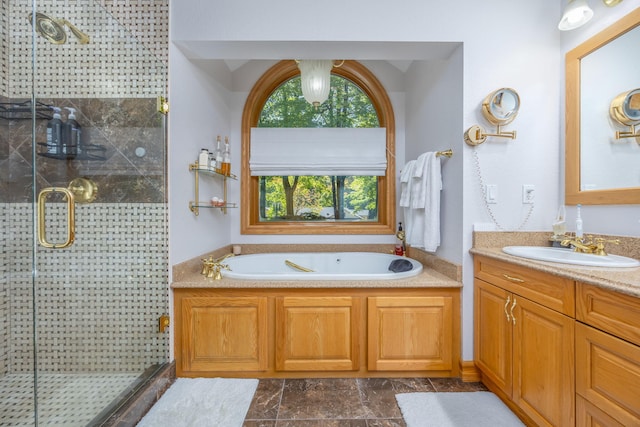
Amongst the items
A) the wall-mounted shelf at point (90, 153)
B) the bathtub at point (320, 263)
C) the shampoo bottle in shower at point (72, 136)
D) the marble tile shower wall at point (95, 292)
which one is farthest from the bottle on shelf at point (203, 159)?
the bathtub at point (320, 263)

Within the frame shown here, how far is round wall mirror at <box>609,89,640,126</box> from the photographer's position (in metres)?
1.41

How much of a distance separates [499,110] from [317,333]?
1815 millimetres

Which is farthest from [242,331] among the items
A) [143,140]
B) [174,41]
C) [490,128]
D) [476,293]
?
[490,128]

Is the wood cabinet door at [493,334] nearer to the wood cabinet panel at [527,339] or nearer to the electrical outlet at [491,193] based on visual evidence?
the wood cabinet panel at [527,339]

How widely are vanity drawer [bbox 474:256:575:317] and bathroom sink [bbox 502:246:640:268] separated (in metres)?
0.09

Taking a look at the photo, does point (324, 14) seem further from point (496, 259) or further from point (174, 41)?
point (496, 259)

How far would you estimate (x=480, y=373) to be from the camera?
1.76 metres

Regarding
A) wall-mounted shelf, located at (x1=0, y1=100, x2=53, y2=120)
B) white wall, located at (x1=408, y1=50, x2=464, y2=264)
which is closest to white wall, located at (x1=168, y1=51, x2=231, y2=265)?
wall-mounted shelf, located at (x1=0, y1=100, x2=53, y2=120)

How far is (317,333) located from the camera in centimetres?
176

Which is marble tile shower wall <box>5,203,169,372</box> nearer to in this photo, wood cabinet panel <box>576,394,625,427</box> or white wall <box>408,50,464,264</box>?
white wall <box>408,50,464,264</box>

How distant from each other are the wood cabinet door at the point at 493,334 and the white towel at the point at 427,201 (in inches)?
16.6

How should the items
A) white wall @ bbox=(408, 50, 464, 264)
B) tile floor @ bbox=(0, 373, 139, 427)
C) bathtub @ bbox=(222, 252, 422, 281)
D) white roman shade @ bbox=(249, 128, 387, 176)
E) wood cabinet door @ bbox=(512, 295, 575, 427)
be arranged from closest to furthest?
wood cabinet door @ bbox=(512, 295, 575, 427) < tile floor @ bbox=(0, 373, 139, 427) < white wall @ bbox=(408, 50, 464, 264) < bathtub @ bbox=(222, 252, 422, 281) < white roman shade @ bbox=(249, 128, 387, 176)

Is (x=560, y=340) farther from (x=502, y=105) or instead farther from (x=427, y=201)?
(x=502, y=105)

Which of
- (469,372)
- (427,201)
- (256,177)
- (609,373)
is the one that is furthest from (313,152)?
(609,373)
